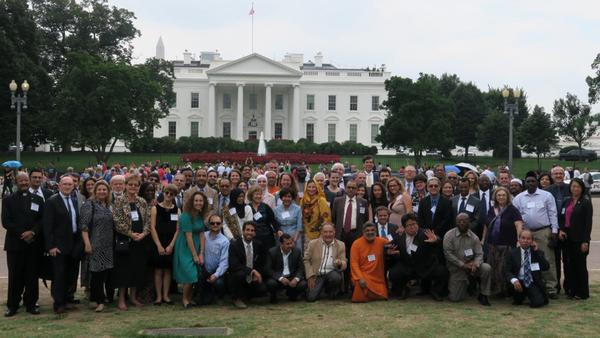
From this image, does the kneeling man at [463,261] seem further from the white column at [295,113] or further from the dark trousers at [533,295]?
the white column at [295,113]

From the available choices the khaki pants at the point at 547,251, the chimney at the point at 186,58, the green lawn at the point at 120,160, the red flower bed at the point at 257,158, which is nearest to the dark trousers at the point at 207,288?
the khaki pants at the point at 547,251

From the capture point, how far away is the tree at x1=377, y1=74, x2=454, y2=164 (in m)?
49.0

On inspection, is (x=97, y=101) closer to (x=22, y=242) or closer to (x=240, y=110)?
(x=240, y=110)

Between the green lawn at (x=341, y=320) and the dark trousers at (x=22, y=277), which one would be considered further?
the dark trousers at (x=22, y=277)

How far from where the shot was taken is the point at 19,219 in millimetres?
8336

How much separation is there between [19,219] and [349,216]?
190 inches

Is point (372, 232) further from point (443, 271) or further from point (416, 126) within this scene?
point (416, 126)

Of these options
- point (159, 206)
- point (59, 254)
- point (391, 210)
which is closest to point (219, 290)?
point (159, 206)

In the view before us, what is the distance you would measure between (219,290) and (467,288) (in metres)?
3.87

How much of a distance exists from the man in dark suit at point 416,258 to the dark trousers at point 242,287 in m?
2.01

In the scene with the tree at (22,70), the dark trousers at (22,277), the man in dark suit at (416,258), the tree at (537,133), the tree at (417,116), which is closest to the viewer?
the dark trousers at (22,277)

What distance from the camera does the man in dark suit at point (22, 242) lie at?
27.3 feet

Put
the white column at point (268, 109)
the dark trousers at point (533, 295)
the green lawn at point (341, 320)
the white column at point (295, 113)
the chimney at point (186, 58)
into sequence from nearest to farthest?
the green lawn at point (341, 320)
the dark trousers at point (533, 295)
the white column at point (268, 109)
the white column at point (295, 113)
the chimney at point (186, 58)

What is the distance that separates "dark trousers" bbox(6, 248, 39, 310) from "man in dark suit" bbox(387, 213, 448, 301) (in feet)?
16.6
